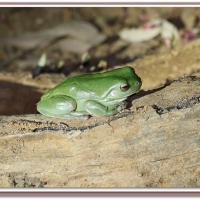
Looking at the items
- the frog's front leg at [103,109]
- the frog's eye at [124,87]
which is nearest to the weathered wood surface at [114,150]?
the frog's front leg at [103,109]

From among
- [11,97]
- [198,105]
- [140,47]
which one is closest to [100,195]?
Result: [198,105]

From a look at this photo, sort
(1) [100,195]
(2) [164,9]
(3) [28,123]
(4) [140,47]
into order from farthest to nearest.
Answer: (2) [164,9]
(4) [140,47]
(3) [28,123]
(1) [100,195]

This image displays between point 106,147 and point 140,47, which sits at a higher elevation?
point 140,47

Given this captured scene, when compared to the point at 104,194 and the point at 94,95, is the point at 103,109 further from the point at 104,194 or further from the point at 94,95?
the point at 104,194

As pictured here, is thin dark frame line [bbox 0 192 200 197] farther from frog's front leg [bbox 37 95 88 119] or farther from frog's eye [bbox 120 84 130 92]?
frog's eye [bbox 120 84 130 92]

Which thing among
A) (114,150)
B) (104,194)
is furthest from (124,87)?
(104,194)

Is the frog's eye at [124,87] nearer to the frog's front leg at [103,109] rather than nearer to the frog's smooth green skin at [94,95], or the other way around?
the frog's smooth green skin at [94,95]

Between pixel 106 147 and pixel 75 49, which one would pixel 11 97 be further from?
pixel 75 49
